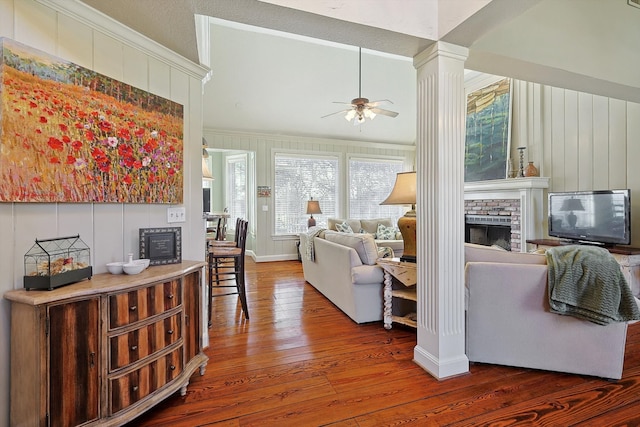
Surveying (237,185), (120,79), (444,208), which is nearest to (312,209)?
(237,185)

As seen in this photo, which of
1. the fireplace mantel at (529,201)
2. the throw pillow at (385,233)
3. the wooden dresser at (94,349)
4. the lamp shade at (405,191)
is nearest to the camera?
the wooden dresser at (94,349)

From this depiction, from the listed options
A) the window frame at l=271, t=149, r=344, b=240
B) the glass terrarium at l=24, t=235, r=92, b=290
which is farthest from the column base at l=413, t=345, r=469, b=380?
the window frame at l=271, t=149, r=344, b=240

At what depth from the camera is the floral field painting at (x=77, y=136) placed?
4.73ft

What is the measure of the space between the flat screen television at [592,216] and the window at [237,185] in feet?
19.9

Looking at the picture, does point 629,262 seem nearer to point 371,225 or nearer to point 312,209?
point 371,225

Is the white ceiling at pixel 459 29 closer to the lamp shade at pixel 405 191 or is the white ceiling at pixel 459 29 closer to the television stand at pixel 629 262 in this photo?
the lamp shade at pixel 405 191

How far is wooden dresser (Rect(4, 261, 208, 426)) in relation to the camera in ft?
4.43

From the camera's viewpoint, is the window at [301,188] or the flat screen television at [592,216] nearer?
the flat screen television at [592,216]

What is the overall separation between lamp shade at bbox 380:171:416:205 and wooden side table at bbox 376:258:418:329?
64 cm

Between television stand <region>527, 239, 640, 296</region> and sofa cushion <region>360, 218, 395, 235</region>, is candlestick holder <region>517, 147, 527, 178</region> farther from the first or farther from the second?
sofa cushion <region>360, 218, 395, 235</region>

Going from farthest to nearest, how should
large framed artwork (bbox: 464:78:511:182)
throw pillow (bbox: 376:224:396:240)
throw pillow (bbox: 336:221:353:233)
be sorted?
throw pillow (bbox: 376:224:396:240) < throw pillow (bbox: 336:221:353:233) < large framed artwork (bbox: 464:78:511:182)

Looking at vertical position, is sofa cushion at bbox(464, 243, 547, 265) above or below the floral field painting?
below

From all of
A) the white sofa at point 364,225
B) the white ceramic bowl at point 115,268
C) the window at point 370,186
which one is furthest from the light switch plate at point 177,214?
the window at point 370,186

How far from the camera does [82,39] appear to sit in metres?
1.73
